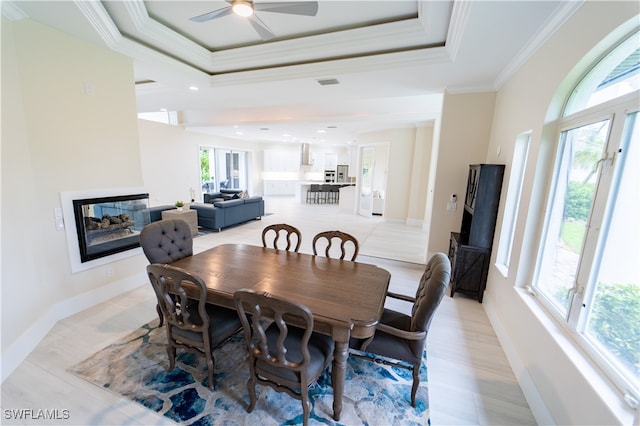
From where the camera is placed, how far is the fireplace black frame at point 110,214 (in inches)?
106

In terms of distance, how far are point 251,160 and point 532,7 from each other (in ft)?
36.2

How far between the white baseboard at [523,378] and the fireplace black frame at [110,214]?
4246 mm

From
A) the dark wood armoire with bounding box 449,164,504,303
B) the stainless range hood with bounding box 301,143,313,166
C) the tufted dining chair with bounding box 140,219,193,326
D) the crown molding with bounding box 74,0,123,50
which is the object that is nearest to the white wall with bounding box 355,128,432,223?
the dark wood armoire with bounding box 449,164,504,303

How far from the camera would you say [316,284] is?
1904mm

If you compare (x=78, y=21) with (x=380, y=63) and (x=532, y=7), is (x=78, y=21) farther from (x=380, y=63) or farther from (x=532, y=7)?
(x=532, y=7)

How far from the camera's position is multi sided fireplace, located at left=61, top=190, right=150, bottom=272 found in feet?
8.61

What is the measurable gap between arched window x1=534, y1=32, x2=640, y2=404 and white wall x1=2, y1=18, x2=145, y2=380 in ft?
13.1

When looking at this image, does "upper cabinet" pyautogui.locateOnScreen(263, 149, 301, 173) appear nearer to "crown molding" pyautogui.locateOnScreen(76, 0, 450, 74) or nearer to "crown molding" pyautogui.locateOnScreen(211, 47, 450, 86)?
"crown molding" pyautogui.locateOnScreen(211, 47, 450, 86)

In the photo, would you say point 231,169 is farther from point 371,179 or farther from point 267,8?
point 267,8

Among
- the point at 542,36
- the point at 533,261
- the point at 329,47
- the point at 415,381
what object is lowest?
the point at 415,381

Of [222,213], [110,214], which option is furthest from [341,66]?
[222,213]

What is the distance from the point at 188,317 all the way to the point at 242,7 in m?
2.33

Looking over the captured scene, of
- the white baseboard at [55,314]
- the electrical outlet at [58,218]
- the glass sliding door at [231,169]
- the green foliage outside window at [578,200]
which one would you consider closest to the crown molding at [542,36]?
the green foliage outside window at [578,200]

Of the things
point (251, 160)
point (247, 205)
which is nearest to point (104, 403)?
point (247, 205)
